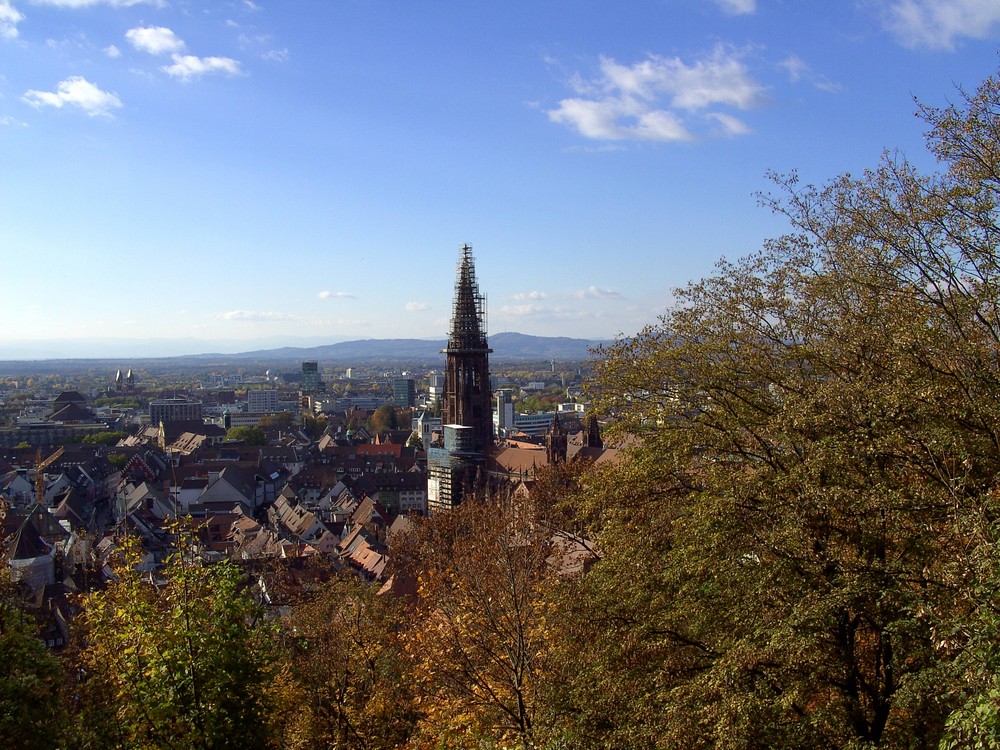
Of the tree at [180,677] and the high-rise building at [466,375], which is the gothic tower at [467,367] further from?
the tree at [180,677]

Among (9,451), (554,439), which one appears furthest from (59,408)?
(554,439)

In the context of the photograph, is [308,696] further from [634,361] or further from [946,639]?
[946,639]

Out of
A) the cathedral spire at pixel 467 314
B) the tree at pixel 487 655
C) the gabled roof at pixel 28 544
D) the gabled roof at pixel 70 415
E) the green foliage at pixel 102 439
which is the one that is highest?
the cathedral spire at pixel 467 314

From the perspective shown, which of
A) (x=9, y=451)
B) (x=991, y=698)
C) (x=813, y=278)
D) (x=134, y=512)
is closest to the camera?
(x=991, y=698)

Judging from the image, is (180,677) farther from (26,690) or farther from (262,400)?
(262,400)

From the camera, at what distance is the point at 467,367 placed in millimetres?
53312

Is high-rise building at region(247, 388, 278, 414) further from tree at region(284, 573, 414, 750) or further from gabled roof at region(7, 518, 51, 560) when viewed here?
tree at region(284, 573, 414, 750)

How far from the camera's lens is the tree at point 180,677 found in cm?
846

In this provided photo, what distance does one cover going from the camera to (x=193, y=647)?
29.0ft

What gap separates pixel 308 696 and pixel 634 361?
24.0 feet

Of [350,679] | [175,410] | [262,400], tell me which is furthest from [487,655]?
[262,400]

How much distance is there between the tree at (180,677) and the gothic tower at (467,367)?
42.5 m

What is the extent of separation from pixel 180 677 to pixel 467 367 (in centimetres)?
4482

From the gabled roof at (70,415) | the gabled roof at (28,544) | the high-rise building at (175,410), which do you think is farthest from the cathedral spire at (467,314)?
the high-rise building at (175,410)
